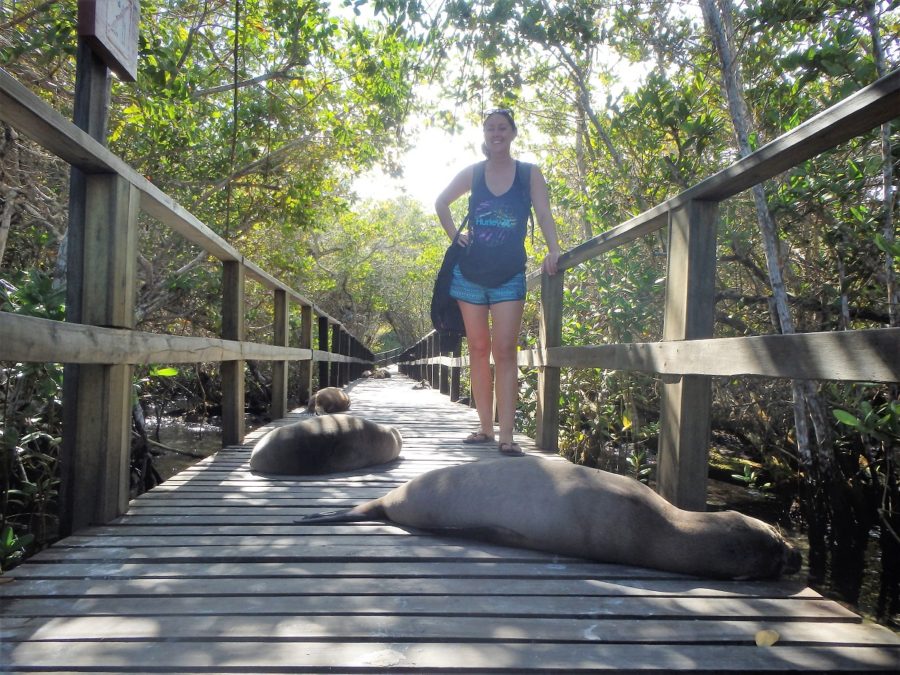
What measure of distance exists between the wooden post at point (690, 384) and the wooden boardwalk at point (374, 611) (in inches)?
21.7

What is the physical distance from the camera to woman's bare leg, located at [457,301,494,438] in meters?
4.35

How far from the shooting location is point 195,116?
26.6 feet

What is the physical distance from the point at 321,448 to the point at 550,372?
5.71 feet

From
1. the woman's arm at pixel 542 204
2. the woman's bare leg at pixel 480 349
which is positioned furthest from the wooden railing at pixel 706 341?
the woman's bare leg at pixel 480 349

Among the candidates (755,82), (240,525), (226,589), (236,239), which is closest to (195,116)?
(236,239)

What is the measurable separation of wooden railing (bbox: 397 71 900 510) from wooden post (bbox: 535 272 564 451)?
646 mm

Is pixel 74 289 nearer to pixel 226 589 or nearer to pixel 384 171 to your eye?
pixel 226 589

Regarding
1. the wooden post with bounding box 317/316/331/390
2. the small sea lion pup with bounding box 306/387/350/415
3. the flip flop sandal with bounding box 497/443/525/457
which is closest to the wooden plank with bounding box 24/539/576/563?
the flip flop sandal with bounding box 497/443/525/457

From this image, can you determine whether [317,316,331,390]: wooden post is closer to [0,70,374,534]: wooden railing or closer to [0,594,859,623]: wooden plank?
[0,70,374,534]: wooden railing

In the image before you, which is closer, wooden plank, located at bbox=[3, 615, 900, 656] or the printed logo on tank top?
wooden plank, located at bbox=[3, 615, 900, 656]

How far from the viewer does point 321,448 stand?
13.2ft

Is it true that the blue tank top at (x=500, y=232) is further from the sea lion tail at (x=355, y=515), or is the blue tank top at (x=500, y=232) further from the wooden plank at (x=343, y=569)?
the wooden plank at (x=343, y=569)

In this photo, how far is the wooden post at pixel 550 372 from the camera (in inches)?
188

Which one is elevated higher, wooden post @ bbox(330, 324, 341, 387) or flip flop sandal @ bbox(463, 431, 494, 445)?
wooden post @ bbox(330, 324, 341, 387)
